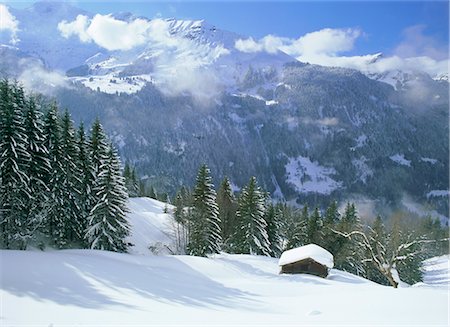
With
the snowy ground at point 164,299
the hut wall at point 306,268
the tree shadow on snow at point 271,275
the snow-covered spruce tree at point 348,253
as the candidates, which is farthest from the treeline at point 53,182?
the snow-covered spruce tree at point 348,253

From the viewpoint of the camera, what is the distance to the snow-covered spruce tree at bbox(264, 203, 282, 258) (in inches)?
2075

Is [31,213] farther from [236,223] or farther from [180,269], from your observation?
[236,223]

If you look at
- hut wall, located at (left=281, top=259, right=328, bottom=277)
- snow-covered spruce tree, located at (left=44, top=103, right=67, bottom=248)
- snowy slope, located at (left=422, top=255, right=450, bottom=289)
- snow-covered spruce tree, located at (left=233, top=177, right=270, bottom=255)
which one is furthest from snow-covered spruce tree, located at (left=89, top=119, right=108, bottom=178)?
snowy slope, located at (left=422, top=255, right=450, bottom=289)

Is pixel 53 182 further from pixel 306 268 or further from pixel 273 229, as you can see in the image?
pixel 273 229

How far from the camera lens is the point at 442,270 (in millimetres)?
71188

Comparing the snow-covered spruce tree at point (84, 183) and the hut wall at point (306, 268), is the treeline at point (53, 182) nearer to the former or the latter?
the snow-covered spruce tree at point (84, 183)

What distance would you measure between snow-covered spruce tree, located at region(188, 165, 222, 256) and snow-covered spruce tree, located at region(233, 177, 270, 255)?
20.7 ft

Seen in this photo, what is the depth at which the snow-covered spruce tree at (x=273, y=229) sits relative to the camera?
52706 millimetres

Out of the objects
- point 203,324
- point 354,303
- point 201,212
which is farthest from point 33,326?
point 201,212

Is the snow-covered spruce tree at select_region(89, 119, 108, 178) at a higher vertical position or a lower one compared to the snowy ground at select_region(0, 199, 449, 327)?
higher

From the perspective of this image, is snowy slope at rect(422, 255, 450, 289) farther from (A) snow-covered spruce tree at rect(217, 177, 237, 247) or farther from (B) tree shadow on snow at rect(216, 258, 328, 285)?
(A) snow-covered spruce tree at rect(217, 177, 237, 247)

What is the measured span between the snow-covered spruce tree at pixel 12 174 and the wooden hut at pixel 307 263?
24.9 meters

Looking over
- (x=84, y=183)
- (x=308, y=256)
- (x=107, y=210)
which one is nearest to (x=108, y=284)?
(x=107, y=210)

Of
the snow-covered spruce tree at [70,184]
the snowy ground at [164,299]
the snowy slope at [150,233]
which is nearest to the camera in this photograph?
the snowy ground at [164,299]
